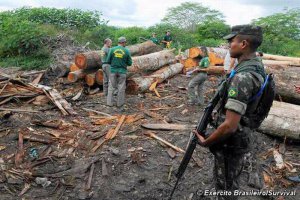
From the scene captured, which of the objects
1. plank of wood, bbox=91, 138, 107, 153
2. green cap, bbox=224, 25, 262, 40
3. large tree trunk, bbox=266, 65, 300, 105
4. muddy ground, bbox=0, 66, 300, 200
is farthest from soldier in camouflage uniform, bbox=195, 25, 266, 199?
large tree trunk, bbox=266, 65, 300, 105

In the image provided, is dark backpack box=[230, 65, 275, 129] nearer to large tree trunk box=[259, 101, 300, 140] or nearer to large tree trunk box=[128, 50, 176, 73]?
large tree trunk box=[259, 101, 300, 140]

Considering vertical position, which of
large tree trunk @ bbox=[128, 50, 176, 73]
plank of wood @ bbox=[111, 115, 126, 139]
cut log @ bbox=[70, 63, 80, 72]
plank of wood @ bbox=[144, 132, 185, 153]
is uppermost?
large tree trunk @ bbox=[128, 50, 176, 73]

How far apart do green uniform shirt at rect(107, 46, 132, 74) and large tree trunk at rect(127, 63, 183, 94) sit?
1.35 metres

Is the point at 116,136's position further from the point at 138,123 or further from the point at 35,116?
the point at 35,116

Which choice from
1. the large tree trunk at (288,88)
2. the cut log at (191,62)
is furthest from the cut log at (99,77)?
the large tree trunk at (288,88)

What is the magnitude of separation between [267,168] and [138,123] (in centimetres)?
306

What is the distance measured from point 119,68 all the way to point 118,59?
0.27 metres

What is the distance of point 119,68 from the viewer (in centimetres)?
927

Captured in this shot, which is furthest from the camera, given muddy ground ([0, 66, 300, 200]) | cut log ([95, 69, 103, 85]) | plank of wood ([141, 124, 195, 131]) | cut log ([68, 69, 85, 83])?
cut log ([68, 69, 85, 83])

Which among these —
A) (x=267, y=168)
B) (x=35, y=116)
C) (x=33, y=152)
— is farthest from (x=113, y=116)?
(x=267, y=168)

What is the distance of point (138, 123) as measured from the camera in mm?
7887

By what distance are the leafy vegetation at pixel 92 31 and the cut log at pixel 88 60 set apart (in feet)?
14.4

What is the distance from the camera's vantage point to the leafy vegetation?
15.9 m

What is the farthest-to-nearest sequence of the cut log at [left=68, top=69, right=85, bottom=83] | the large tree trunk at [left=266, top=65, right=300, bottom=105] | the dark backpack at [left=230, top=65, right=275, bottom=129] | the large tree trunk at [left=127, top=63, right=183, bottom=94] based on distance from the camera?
the cut log at [left=68, top=69, right=85, bottom=83], the large tree trunk at [left=127, top=63, right=183, bottom=94], the large tree trunk at [left=266, top=65, right=300, bottom=105], the dark backpack at [left=230, top=65, right=275, bottom=129]
